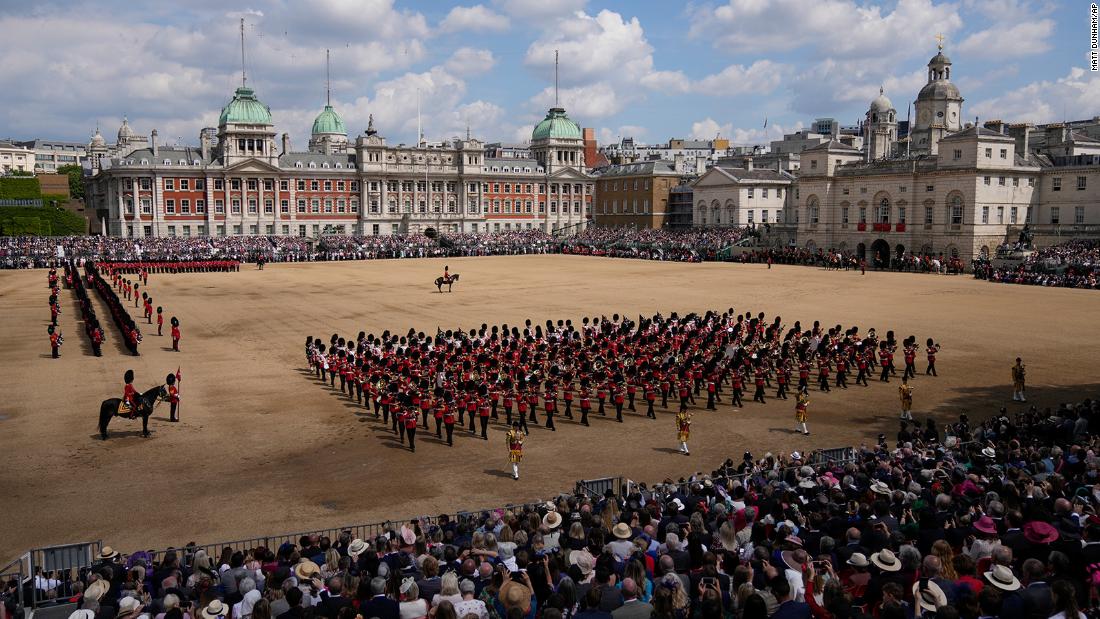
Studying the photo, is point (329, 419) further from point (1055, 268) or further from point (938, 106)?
point (938, 106)

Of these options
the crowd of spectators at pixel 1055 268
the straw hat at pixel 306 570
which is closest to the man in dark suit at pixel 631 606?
the straw hat at pixel 306 570

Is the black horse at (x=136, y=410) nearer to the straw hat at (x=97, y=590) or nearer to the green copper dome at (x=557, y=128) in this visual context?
the straw hat at (x=97, y=590)

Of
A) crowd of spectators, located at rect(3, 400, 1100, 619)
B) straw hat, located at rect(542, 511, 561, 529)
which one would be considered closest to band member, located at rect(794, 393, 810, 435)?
crowd of spectators, located at rect(3, 400, 1100, 619)

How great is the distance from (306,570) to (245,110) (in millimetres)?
99036

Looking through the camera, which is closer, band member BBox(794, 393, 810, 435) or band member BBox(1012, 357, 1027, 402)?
band member BBox(794, 393, 810, 435)

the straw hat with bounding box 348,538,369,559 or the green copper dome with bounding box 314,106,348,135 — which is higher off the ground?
the green copper dome with bounding box 314,106,348,135

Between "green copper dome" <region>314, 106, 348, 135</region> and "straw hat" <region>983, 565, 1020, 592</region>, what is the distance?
125671mm

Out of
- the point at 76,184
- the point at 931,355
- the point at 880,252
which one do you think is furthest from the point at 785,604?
the point at 76,184

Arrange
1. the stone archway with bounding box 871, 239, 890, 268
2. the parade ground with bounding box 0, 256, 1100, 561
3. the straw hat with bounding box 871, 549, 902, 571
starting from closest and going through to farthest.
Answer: the straw hat with bounding box 871, 549, 902, 571 → the parade ground with bounding box 0, 256, 1100, 561 → the stone archway with bounding box 871, 239, 890, 268

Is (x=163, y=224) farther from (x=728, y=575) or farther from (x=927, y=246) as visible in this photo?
(x=728, y=575)

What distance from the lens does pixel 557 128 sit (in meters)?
119

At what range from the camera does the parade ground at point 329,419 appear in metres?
14.7

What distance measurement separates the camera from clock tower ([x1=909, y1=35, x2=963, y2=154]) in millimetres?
73812

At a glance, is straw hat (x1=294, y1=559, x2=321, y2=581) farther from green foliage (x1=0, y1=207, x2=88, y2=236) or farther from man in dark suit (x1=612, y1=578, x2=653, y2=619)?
green foliage (x1=0, y1=207, x2=88, y2=236)
